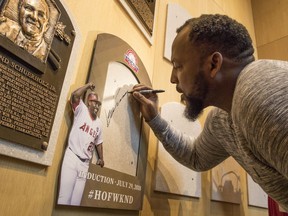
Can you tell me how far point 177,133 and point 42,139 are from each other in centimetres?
51

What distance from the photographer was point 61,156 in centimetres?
55

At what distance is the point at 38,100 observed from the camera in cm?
48

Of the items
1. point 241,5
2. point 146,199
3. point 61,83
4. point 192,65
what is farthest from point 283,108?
point 241,5

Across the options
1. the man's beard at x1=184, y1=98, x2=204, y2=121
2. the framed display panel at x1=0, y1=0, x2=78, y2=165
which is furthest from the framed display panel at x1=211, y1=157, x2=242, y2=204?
the framed display panel at x1=0, y1=0, x2=78, y2=165

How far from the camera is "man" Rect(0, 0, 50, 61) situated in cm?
45

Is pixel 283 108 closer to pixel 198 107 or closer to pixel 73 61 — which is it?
pixel 198 107

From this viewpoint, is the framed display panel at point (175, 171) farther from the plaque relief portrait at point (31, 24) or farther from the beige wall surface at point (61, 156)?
the plaque relief portrait at point (31, 24)

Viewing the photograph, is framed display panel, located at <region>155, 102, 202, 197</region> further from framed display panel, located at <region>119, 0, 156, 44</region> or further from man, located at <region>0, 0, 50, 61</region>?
man, located at <region>0, 0, 50, 61</region>

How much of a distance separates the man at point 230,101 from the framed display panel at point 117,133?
0.19 feet

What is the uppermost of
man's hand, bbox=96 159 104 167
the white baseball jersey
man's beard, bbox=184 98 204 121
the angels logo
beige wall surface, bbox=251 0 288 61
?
beige wall surface, bbox=251 0 288 61

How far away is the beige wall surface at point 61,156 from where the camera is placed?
462 millimetres

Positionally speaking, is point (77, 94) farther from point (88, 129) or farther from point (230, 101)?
point (230, 101)

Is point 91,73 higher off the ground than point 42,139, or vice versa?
point 91,73

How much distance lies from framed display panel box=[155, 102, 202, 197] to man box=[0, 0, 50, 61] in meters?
0.54
